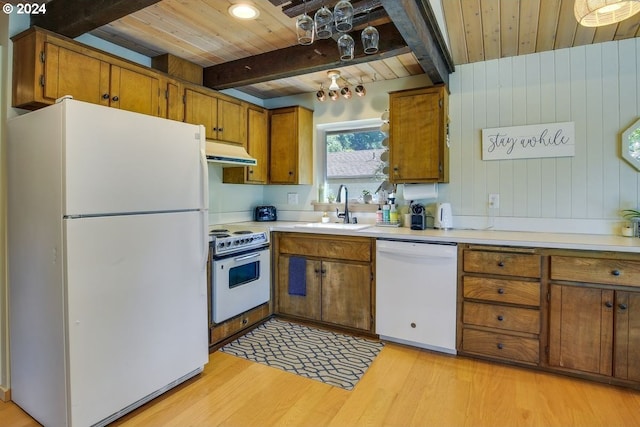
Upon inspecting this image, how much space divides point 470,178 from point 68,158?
9.41 ft

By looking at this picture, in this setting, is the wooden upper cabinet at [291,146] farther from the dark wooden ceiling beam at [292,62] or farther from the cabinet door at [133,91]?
the cabinet door at [133,91]

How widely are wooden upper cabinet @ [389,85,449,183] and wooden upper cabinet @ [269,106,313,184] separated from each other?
1016 millimetres

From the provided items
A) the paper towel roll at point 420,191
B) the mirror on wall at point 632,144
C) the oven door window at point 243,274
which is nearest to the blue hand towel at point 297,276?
the oven door window at point 243,274

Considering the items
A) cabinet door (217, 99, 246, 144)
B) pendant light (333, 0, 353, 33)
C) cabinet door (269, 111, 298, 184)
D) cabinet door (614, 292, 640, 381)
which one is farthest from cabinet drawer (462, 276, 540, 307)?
cabinet door (217, 99, 246, 144)

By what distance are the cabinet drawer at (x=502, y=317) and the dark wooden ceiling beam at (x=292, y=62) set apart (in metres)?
1.86

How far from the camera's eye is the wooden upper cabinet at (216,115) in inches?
113

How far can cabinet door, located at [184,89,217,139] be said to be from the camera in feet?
9.34

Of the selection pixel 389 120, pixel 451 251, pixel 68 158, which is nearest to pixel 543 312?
pixel 451 251

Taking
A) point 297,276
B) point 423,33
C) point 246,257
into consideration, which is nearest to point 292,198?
point 297,276

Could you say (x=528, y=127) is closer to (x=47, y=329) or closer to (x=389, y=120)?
(x=389, y=120)

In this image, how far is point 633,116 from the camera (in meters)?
2.51

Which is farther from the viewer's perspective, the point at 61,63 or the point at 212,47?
the point at 212,47

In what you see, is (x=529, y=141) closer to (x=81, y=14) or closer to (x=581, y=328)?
(x=581, y=328)

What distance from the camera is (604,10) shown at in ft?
5.16
